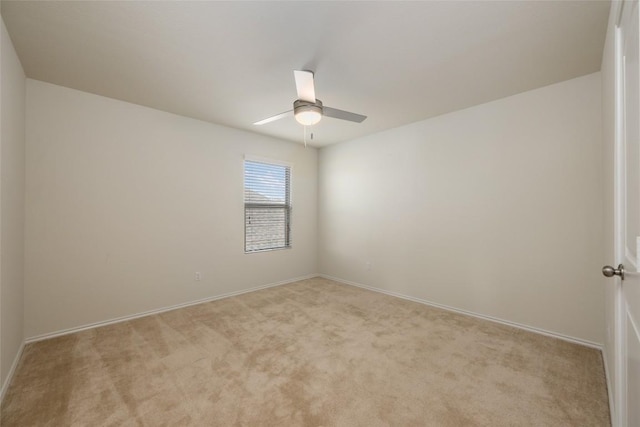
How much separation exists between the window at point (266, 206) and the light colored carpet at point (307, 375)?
1.58 m

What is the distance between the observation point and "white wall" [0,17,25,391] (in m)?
1.90

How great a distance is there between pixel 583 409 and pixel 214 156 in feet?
14.6

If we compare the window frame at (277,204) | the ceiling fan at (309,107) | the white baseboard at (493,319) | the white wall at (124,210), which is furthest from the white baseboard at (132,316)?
the ceiling fan at (309,107)

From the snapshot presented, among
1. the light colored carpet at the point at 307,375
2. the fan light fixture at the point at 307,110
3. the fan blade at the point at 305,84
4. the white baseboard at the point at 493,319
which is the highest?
the fan blade at the point at 305,84

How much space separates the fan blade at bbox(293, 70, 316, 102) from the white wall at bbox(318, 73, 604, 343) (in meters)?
2.13

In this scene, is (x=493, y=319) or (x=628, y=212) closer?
(x=628, y=212)

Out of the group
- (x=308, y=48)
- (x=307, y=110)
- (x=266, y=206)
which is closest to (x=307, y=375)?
(x=307, y=110)

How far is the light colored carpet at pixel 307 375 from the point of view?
5.53 feet

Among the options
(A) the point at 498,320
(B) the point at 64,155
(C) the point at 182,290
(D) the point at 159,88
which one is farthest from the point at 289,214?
(A) the point at 498,320

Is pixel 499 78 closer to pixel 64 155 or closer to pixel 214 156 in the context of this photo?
pixel 214 156

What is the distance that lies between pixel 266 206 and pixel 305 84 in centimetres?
273

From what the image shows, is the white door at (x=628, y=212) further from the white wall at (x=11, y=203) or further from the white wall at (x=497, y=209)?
the white wall at (x=11, y=203)

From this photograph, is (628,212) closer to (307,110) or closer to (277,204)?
(307,110)

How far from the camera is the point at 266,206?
459cm
